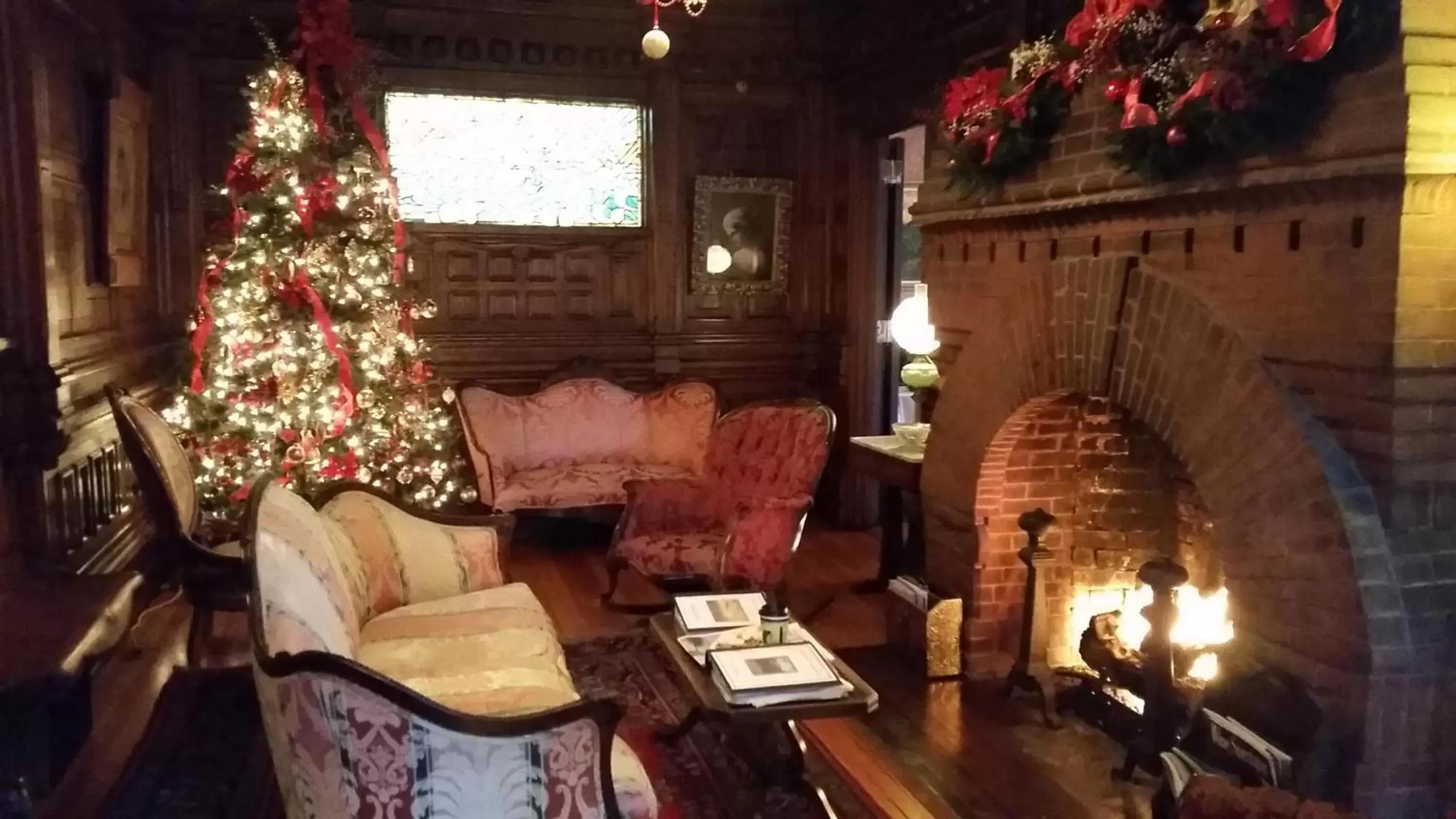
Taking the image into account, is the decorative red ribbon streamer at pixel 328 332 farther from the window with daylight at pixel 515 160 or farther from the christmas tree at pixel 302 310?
the window with daylight at pixel 515 160

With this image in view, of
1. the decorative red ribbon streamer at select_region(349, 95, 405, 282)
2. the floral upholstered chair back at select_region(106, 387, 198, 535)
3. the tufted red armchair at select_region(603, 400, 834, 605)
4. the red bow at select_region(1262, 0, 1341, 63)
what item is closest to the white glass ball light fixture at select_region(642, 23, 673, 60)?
the tufted red armchair at select_region(603, 400, 834, 605)

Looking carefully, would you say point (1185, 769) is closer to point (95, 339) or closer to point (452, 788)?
point (452, 788)

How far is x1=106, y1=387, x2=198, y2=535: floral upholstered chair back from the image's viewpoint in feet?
14.8

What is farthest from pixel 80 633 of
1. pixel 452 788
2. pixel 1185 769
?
pixel 1185 769

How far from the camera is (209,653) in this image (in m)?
5.03

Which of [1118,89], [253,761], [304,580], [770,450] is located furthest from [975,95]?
[253,761]

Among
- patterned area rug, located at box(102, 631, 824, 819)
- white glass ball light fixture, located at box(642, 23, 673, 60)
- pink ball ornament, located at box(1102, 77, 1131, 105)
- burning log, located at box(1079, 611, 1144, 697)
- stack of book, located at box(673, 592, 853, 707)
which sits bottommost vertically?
patterned area rug, located at box(102, 631, 824, 819)

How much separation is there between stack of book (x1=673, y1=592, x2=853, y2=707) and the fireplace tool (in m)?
1.21

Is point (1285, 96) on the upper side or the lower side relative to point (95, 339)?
upper

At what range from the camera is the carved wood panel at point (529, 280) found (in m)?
7.21

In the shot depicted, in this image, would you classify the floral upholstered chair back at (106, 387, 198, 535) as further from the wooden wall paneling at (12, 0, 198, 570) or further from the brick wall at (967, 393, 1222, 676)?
the brick wall at (967, 393, 1222, 676)

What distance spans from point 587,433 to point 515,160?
5.90 feet

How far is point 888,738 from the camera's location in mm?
4227

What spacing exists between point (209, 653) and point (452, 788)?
2.94 metres
